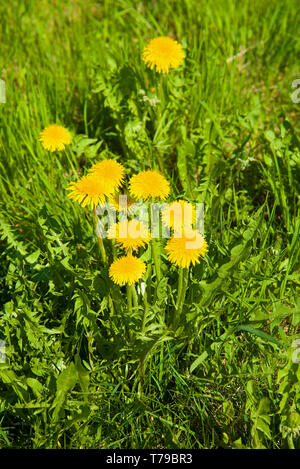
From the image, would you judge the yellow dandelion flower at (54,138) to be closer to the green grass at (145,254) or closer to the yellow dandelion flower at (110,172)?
the green grass at (145,254)

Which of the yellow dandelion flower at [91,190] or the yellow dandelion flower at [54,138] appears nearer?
the yellow dandelion flower at [91,190]

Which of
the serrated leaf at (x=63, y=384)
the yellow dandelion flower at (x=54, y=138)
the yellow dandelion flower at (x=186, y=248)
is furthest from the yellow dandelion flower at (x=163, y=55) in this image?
the serrated leaf at (x=63, y=384)

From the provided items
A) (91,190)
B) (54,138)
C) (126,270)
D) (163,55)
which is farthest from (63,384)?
(163,55)

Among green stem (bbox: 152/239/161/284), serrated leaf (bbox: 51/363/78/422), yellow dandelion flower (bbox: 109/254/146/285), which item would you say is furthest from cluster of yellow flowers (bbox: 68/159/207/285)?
serrated leaf (bbox: 51/363/78/422)

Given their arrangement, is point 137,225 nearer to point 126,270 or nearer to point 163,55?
point 126,270

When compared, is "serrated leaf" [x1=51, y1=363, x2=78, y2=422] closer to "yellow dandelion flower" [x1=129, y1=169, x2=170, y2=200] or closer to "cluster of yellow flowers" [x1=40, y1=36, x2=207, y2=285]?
"cluster of yellow flowers" [x1=40, y1=36, x2=207, y2=285]

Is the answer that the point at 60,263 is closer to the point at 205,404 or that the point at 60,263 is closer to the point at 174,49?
the point at 205,404
